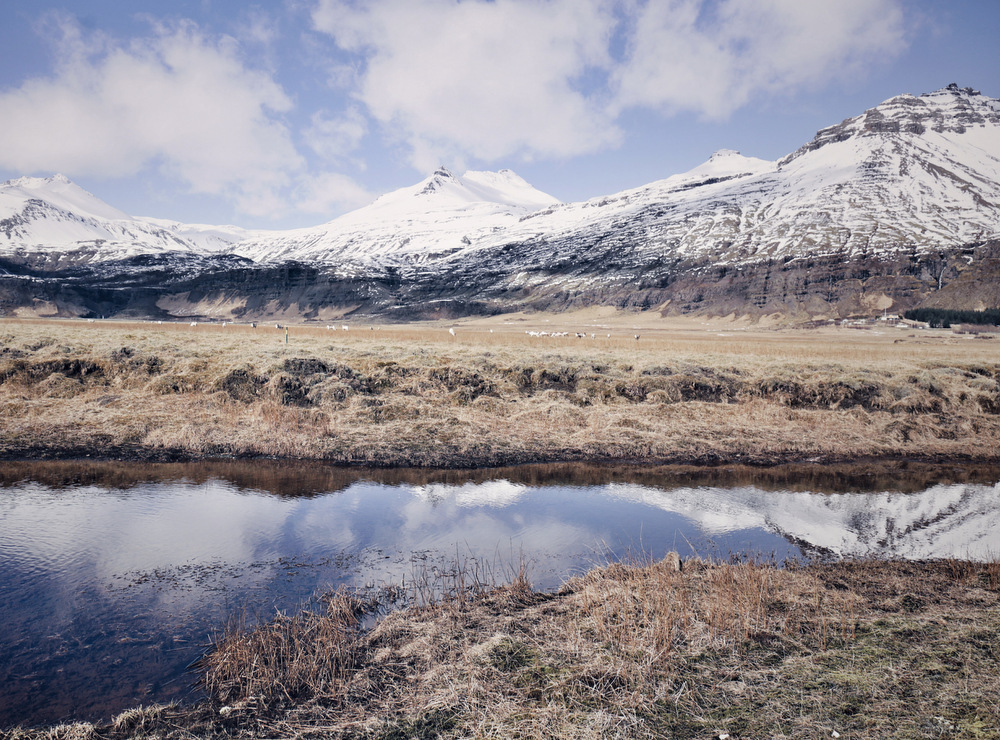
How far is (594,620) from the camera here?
6.78 meters

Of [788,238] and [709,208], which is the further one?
[709,208]

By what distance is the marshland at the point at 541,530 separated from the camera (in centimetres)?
536

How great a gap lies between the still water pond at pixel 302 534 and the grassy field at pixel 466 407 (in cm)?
151

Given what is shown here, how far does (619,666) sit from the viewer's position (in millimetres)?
5766

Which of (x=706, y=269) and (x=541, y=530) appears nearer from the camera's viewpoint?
(x=541, y=530)

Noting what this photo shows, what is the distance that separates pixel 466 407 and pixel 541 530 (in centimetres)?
1020

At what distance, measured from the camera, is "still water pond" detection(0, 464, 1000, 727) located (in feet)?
21.6

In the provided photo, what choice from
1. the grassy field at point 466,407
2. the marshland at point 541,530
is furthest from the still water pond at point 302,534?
the grassy field at point 466,407

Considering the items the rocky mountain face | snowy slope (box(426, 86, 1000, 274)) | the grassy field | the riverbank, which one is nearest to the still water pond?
the riverbank

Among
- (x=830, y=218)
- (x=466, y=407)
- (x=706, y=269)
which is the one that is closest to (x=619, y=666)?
(x=466, y=407)

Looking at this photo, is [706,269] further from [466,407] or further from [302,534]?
[302,534]

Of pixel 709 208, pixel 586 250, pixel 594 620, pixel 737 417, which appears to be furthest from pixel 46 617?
pixel 709 208

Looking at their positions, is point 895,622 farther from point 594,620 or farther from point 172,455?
point 172,455

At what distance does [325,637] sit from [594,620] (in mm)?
3155
